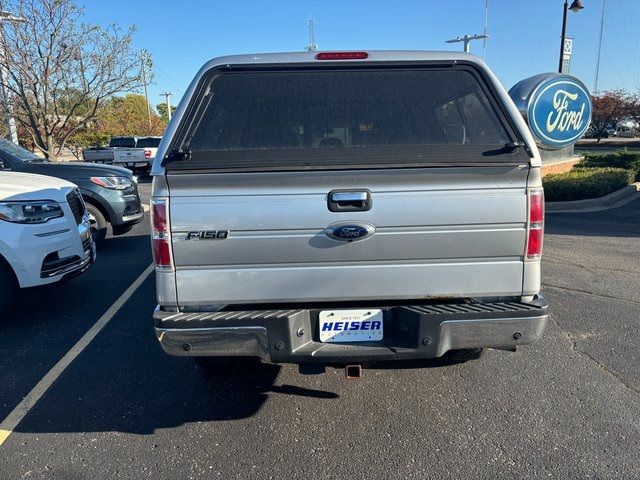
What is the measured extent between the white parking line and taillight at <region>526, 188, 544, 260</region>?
327 cm

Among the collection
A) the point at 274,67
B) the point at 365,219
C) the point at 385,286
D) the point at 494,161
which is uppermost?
the point at 274,67

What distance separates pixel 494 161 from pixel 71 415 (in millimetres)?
3050

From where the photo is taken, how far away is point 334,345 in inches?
108

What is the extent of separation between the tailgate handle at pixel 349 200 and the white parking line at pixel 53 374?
8.00ft

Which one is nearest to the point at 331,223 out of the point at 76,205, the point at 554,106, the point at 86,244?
the point at 86,244

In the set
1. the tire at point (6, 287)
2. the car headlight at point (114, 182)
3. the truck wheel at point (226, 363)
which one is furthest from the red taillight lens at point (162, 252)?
the car headlight at point (114, 182)

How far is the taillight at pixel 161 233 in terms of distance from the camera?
2.57 meters

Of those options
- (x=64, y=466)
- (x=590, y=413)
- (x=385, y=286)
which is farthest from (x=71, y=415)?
(x=590, y=413)

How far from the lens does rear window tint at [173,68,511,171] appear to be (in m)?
2.89

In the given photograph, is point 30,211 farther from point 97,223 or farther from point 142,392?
point 97,223

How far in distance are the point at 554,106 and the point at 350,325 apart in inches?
442

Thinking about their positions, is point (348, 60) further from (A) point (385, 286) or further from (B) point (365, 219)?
(A) point (385, 286)

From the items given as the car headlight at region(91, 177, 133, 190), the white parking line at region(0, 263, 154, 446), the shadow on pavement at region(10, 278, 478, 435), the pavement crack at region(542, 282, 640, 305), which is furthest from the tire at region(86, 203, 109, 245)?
the pavement crack at region(542, 282, 640, 305)

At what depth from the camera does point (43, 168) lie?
23.0 ft
